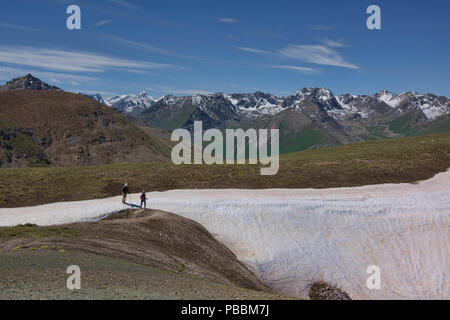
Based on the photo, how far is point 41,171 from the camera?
242 ft

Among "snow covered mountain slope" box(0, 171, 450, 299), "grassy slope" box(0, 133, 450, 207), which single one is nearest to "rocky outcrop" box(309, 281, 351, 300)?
"snow covered mountain slope" box(0, 171, 450, 299)

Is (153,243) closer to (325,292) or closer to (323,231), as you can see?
(325,292)

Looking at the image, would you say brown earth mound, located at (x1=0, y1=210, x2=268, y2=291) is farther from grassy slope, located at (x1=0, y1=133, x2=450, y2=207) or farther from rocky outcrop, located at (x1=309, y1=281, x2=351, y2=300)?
grassy slope, located at (x1=0, y1=133, x2=450, y2=207)

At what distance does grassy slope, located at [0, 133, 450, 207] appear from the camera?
59.0 meters

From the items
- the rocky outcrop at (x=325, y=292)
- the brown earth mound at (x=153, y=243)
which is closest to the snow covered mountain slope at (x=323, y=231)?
the rocky outcrop at (x=325, y=292)

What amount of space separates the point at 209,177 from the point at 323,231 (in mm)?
25720

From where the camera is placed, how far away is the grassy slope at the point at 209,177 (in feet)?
194

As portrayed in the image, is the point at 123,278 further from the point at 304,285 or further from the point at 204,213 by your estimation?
the point at 204,213

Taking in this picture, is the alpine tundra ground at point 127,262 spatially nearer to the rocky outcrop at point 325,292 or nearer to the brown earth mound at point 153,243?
the brown earth mound at point 153,243

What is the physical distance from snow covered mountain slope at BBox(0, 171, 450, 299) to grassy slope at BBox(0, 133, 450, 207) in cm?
575

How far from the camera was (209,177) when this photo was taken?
6969cm

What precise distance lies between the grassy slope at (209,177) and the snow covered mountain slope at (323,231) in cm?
575
